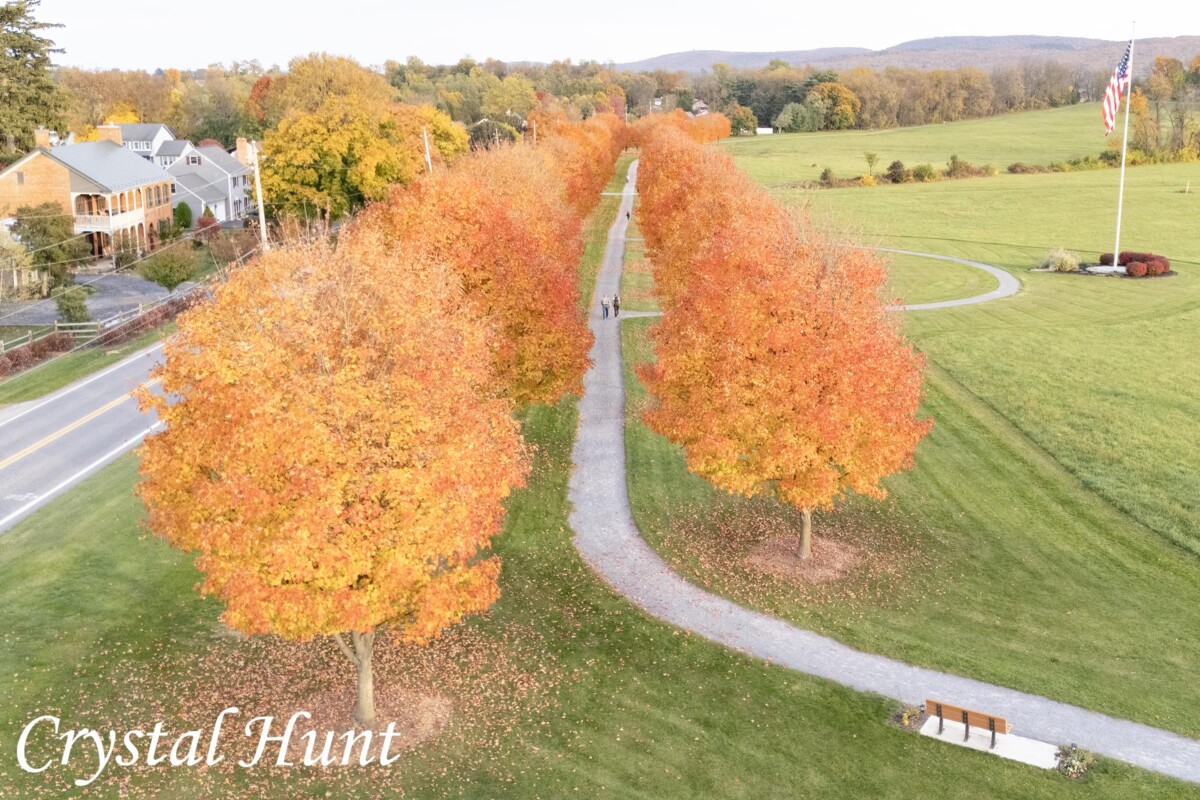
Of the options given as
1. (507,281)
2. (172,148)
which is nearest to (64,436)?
(507,281)

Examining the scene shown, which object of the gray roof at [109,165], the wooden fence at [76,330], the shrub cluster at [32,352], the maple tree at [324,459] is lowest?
the shrub cluster at [32,352]

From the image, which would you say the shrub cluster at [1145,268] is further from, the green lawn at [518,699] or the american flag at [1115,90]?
the green lawn at [518,699]

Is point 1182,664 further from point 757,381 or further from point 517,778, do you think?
point 517,778

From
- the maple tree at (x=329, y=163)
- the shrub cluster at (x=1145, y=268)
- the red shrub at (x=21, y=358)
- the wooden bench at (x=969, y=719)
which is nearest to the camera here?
the wooden bench at (x=969, y=719)

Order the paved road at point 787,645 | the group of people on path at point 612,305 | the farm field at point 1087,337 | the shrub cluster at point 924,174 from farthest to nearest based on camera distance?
1. the shrub cluster at point 924,174
2. the group of people on path at point 612,305
3. the farm field at point 1087,337
4. the paved road at point 787,645

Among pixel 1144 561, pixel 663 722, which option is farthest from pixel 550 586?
pixel 1144 561

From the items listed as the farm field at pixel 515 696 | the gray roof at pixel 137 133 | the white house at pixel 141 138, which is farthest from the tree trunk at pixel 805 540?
the gray roof at pixel 137 133

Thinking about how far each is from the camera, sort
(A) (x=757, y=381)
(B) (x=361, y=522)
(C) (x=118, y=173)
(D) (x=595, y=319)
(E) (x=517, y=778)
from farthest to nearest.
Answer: (C) (x=118, y=173), (D) (x=595, y=319), (A) (x=757, y=381), (E) (x=517, y=778), (B) (x=361, y=522)

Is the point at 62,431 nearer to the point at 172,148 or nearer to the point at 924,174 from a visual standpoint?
the point at 172,148

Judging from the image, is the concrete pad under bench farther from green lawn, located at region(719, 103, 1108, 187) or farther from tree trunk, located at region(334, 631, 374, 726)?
green lawn, located at region(719, 103, 1108, 187)
